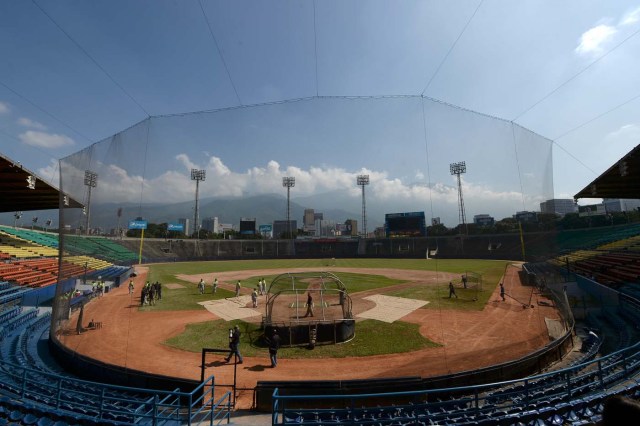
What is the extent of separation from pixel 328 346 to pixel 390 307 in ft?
24.8

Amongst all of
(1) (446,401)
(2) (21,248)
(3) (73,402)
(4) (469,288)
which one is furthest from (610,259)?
(2) (21,248)

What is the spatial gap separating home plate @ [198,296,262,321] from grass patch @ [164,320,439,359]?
166 centimetres

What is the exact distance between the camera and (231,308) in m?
19.4

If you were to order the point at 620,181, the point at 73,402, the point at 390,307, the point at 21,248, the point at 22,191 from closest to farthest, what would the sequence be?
the point at 73,402 < the point at 22,191 < the point at 620,181 < the point at 390,307 < the point at 21,248

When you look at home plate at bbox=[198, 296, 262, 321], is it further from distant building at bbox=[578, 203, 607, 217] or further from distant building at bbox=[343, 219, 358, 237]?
distant building at bbox=[578, 203, 607, 217]

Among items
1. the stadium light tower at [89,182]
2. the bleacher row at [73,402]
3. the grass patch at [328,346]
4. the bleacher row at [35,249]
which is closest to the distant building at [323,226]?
the grass patch at [328,346]

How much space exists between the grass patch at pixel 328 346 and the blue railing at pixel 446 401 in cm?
428

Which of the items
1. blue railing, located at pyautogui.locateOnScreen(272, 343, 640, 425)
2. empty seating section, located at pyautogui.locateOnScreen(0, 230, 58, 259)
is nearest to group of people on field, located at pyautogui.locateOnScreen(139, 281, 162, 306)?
blue railing, located at pyautogui.locateOnScreen(272, 343, 640, 425)

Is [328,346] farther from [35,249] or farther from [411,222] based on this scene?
[35,249]

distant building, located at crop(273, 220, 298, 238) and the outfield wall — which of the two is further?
the outfield wall

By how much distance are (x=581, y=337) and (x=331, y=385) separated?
12.9 metres

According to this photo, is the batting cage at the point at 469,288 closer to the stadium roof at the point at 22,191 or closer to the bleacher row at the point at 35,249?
the stadium roof at the point at 22,191

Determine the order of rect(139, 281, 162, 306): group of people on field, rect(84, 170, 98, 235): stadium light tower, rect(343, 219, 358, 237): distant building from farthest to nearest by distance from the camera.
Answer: rect(139, 281, 162, 306): group of people on field → rect(343, 219, 358, 237): distant building → rect(84, 170, 98, 235): stadium light tower

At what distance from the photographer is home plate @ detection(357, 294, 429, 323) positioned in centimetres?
1710
